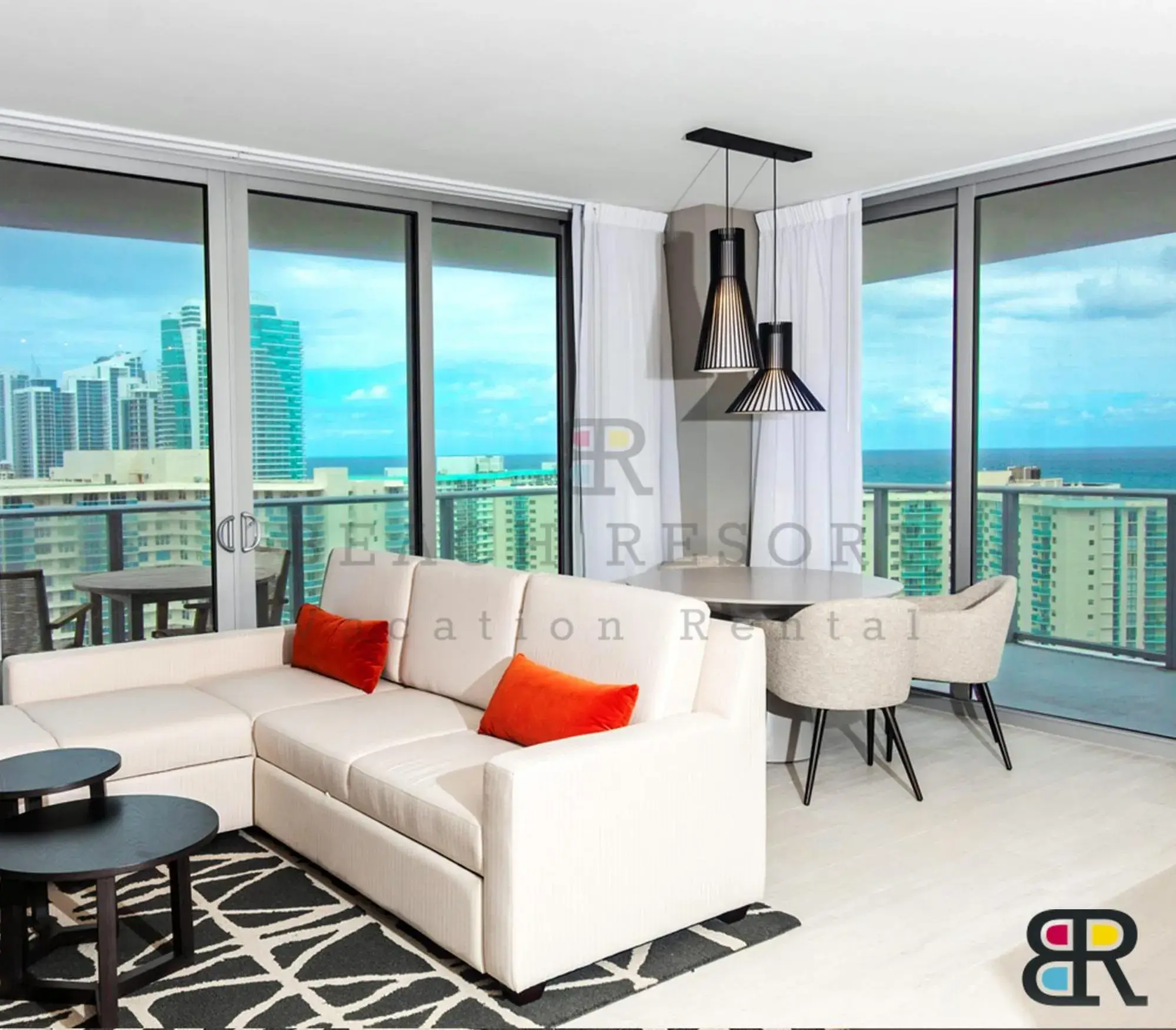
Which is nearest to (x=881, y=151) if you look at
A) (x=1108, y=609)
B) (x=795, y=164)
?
(x=795, y=164)

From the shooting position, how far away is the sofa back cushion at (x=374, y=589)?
4.14 m

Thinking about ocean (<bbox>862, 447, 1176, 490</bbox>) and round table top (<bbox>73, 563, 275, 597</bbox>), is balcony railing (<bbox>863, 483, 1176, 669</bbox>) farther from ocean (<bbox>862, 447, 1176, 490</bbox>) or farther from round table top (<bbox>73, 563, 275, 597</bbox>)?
round table top (<bbox>73, 563, 275, 597</bbox>)

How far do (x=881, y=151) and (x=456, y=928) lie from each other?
11.7ft

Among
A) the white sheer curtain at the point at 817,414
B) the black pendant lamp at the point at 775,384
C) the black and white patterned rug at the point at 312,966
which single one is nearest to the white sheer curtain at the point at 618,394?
the white sheer curtain at the point at 817,414

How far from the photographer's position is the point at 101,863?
2434 mm

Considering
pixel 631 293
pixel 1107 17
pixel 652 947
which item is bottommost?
pixel 652 947

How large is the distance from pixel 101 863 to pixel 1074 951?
7.67ft

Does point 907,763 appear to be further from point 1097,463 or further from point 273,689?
point 1097,463

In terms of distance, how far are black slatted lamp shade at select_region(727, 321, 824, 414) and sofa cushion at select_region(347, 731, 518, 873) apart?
81.0 inches

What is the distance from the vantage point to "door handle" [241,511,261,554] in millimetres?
4859

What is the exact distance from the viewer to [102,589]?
15.0 feet

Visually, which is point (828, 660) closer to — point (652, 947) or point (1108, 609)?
point (652, 947)

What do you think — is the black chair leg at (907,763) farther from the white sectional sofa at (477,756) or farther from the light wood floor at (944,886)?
the white sectional sofa at (477,756)

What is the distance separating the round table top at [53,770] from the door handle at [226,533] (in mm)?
1673
